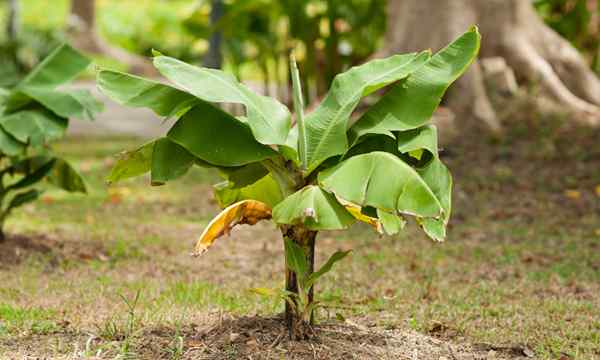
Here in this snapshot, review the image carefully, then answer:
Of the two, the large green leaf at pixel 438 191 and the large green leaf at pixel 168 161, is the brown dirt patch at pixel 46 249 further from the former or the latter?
the large green leaf at pixel 438 191

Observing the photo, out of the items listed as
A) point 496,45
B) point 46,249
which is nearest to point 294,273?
point 46,249

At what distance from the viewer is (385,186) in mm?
4414

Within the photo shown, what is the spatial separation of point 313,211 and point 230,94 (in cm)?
69

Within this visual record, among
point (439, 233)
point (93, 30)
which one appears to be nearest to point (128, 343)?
point (439, 233)

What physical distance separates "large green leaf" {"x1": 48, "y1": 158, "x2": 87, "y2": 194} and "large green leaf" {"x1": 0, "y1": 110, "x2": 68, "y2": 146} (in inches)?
19.4

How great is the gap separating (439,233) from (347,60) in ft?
34.7

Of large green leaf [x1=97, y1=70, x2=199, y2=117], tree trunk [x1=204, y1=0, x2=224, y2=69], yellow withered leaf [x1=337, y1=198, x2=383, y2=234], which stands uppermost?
tree trunk [x1=204, y1=0, x2=224, y2=69]

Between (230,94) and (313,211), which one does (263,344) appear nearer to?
(313,211)

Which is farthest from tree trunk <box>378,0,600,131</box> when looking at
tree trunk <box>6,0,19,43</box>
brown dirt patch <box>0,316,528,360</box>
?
tree trunk <box>6,0,19,43</box>

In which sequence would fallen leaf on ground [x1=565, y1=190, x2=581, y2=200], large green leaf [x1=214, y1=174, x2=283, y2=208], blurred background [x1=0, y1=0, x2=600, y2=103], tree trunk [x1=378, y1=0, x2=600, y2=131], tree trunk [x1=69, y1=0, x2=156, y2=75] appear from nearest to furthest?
large green leaf [x1=214, y1=174, x2=283, y2=208], fallen leaf on ground [x1=565, y1=190, x2=581, y2=200], tree trunk [x1=378, y1=0, x2=600, y2=131], blurred background [x1=0, y1=0, x2=600, y2=103], tree trunk [x1=69, y1=0, x2=156, y2=75]

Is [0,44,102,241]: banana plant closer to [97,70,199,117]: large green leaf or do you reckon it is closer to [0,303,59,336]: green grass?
[0,303,59,336]: green grass

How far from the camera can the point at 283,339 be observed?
4828mm

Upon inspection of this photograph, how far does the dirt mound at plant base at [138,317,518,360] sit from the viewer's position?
4.74 metres

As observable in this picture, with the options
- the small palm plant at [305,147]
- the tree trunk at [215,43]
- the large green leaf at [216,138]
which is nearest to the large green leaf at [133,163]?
the small palm plant at [305,147]
